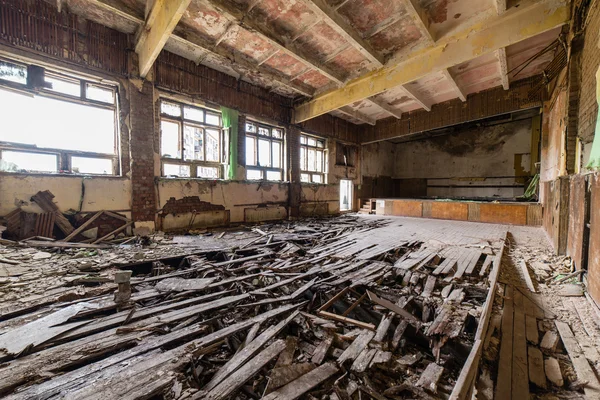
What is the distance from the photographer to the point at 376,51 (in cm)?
578

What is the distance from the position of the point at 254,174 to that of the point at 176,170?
2.56m

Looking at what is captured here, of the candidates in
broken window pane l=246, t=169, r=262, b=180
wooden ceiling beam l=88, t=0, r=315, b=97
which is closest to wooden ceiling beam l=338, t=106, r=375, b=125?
wooden ceiling beam l=88, t=0, r=315, b=97

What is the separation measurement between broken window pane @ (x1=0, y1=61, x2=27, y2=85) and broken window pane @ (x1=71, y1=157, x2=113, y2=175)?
1545mm

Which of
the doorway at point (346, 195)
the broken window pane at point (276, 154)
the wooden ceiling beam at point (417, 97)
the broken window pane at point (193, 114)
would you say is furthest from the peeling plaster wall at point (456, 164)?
the broken window pane at point (193, 114)

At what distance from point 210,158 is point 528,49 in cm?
875

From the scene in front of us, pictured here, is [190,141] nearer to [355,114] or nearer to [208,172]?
[208,172]

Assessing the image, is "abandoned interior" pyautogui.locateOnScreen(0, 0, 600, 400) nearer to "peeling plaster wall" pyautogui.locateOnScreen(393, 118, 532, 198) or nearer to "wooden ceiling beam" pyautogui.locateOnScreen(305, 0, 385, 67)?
"wooden ceiling beam" pyautogui.locateOnScreen(305, 0, 385, 67)

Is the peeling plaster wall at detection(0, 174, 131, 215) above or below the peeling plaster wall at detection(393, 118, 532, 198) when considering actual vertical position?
below

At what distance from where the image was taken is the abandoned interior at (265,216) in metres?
1.71

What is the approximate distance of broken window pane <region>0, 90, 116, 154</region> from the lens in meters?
4.35

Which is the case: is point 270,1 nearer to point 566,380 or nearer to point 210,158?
point 210,158

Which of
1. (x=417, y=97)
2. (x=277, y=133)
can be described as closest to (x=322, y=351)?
(x=277, y=133)

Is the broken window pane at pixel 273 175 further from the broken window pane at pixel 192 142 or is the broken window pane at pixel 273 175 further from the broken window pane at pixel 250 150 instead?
the broken window pane at pixel 192 142

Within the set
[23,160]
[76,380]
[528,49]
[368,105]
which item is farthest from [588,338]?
[368,105]
